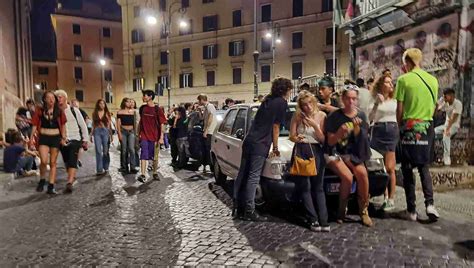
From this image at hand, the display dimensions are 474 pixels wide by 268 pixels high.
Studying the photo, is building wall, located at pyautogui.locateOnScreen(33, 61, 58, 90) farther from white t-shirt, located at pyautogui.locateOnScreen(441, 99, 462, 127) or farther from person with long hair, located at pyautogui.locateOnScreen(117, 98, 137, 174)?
white t-shirt, located at pyautogui.locateOnScreen(441, 99, 462, 127)

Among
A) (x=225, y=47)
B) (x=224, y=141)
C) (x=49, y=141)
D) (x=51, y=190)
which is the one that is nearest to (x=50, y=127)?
(x=49, y=141)

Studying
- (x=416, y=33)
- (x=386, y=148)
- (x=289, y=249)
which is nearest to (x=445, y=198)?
(x=386, y=148)

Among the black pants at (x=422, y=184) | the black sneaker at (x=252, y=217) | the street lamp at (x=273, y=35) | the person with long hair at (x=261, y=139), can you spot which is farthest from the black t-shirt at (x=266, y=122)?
the street lamp at (x=273, y=35)

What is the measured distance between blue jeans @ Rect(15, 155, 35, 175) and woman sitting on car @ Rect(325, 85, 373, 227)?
695cm

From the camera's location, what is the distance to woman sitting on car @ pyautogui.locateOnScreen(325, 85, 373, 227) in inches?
195

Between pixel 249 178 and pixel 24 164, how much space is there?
20.0ft

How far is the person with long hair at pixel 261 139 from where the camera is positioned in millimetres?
5289

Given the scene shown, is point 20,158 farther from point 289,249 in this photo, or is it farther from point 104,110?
point 289,249

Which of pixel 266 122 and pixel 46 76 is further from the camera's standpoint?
pixel 46 76

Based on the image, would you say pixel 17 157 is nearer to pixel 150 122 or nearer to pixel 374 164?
pixel 150 122

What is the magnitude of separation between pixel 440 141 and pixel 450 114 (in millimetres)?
935

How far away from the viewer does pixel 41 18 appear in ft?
210

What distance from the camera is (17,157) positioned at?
8.70 m

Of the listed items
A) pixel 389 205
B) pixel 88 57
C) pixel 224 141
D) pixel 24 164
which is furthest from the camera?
pixel 88 57
